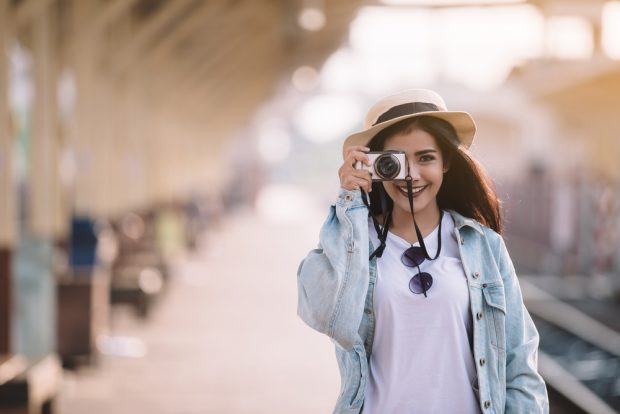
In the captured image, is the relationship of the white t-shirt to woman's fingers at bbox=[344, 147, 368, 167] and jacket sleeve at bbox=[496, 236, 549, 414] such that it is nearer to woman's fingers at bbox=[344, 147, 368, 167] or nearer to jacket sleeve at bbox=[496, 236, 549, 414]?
jacket sleeve at bbox=[496, 236, 549, 414]

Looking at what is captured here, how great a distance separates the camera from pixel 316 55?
17188 millimetres

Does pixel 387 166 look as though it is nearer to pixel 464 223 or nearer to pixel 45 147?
pixel 464 223

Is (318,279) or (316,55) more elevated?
(316,55)

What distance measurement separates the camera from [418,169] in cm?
251

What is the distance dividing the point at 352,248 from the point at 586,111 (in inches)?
740

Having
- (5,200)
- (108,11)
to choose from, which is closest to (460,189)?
(5,200)

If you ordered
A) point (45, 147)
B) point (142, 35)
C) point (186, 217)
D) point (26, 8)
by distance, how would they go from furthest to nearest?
point (186, 217)
point (142, 35)
point (45, 147)
point (26, 8)

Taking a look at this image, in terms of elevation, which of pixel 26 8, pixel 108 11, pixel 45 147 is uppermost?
pixel 108 11

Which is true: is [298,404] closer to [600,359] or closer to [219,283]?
[600,359]

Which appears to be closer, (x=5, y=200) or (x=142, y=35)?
(x=5, y=200)

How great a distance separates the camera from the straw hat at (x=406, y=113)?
2514 millimetres

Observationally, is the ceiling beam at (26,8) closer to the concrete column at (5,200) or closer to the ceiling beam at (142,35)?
the concrete column at (5,200)

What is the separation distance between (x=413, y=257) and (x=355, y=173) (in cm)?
25

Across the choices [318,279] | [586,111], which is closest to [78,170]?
[318,279]
